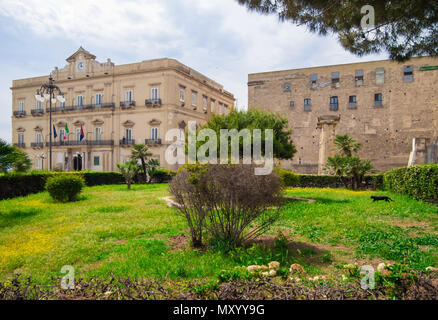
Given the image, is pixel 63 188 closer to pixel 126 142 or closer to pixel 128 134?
pixel 126 142

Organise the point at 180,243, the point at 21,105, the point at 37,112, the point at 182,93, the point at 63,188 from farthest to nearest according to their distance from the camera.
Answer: the point at 21,105
the point at 37,112
the point at 182,93
the point at 63,188
the point at 180,243

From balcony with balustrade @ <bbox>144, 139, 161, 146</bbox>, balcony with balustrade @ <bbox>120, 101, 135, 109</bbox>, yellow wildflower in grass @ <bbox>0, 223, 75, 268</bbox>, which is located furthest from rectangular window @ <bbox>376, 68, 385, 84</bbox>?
yellow wildflower in grass @ <bbox>0, 223, 75, 268</bbox>

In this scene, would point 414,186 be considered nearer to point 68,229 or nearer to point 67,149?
point 68,229

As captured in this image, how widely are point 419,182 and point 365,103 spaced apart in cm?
2372

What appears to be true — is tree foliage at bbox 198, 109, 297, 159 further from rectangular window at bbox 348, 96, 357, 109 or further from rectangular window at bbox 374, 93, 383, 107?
rectangular window at bbox 374, 93, 383, 107

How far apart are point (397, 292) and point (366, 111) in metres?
33.7

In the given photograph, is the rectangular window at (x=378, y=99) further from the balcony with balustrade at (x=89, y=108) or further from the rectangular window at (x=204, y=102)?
the balcony with balustrade at (x=89, y=108)

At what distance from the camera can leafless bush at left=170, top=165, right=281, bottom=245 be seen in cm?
493

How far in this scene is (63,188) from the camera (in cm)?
1217

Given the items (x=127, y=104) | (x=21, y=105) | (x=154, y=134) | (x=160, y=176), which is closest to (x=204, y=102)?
(x=154, y=134)

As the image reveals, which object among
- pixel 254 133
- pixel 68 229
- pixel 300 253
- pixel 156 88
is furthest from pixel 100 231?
pixel 156 88

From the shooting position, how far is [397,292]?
2182 mm

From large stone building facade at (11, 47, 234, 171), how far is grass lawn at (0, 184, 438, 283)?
24085 millimetres

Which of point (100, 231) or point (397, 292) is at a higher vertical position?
point (397, 292)
